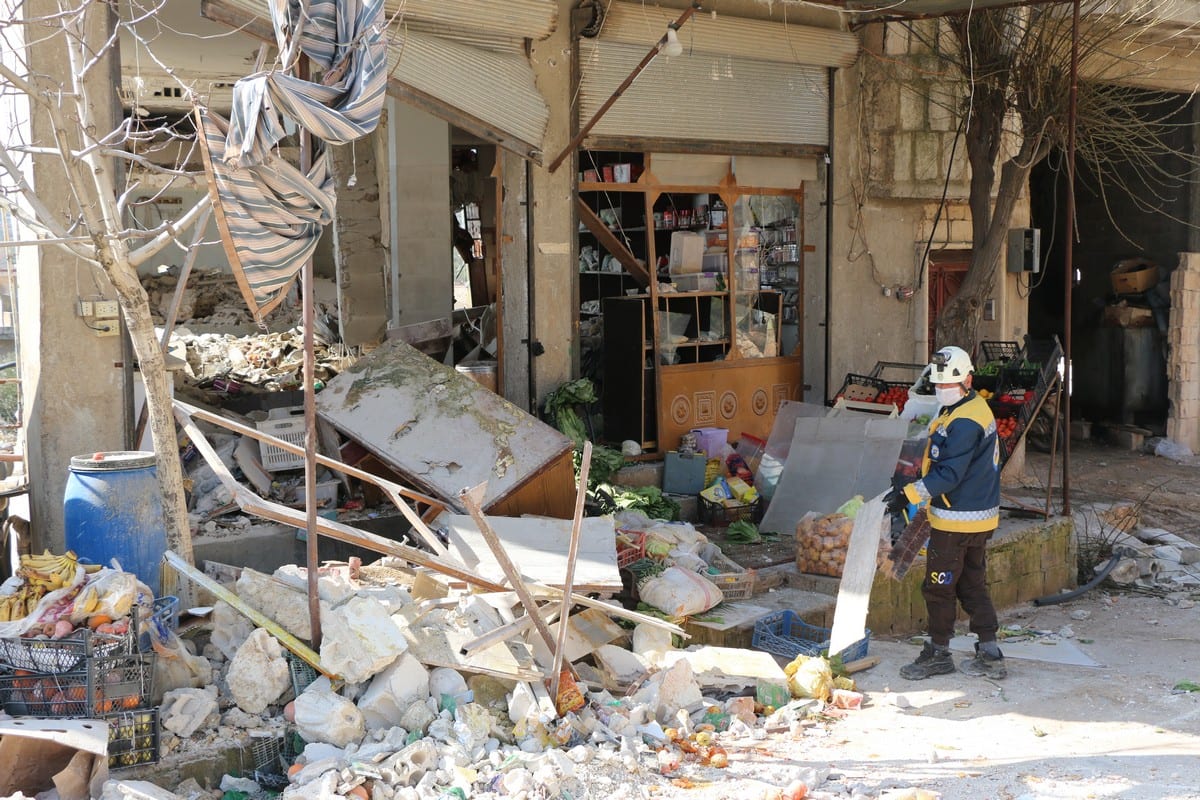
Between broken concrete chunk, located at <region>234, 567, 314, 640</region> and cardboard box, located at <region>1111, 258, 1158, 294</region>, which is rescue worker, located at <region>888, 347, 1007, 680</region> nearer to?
broken concrete chunk, located at <region>234, 567, 314, 640</region>

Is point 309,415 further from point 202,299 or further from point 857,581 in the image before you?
point 202,299

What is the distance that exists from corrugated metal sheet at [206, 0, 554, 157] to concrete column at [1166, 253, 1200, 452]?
9358 mm

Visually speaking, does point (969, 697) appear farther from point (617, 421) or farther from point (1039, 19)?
point (1039, 19)

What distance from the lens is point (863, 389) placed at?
11.3 meters

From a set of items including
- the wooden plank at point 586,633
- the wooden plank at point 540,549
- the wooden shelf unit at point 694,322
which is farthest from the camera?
the wooden shelf unit at point 694,322

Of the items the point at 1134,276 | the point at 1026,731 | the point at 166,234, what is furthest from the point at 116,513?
the point at 1134,276

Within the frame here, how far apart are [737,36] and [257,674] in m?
7.84

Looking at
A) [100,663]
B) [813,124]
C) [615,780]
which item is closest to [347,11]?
[100,663]

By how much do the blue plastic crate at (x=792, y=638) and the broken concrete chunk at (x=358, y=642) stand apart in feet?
8.44

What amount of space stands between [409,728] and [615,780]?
3.21 feet

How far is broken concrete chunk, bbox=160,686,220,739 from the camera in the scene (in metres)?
5.35

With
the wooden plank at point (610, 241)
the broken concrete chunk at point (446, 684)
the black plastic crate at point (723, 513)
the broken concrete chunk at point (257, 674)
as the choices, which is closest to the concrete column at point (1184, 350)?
the black plastic crate at point (723, 513)

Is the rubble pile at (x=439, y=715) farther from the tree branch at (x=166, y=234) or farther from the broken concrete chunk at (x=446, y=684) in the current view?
the tree branch at (x=166, y=234)

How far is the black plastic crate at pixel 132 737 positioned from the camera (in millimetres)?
5082
